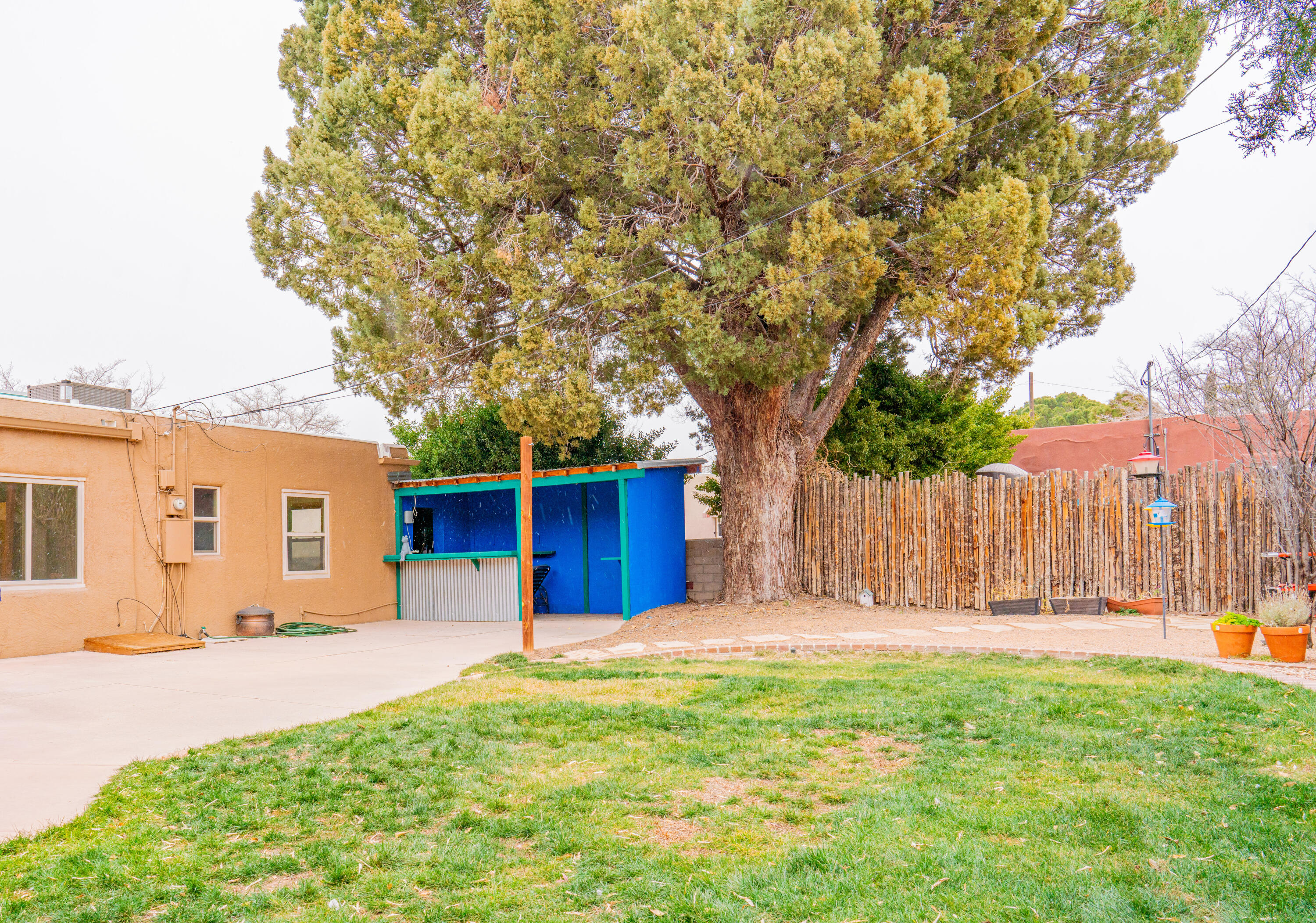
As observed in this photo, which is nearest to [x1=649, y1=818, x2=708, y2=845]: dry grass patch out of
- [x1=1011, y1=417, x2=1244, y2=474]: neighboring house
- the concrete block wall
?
the concrete block wall

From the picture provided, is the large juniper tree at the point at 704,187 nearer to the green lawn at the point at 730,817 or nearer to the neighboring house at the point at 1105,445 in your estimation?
the green lawn at the point at 730,817

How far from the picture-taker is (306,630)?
12.6m

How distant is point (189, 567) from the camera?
1187cm

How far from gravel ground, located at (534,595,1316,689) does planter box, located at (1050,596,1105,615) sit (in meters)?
0.14

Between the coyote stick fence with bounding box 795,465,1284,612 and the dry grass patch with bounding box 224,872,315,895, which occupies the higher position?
the coyote stick fence with bounding box 795,465,1284,612

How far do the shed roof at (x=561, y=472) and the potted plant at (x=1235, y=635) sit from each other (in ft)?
23.2

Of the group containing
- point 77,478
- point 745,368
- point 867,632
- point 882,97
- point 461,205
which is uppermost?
point 882,97

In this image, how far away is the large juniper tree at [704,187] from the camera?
10.3 meters

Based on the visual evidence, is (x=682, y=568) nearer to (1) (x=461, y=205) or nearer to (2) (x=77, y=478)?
(1) (x=461, y=205)

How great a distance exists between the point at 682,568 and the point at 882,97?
717 centimetres

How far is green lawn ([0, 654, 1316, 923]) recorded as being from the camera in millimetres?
2926

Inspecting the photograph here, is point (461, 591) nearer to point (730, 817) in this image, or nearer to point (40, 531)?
point (40, 531)

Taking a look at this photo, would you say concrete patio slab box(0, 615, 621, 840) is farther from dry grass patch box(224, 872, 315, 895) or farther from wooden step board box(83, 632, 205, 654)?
dry grass patch box(224, 872, 315, 895)

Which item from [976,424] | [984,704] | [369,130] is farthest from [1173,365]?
[369,130]
